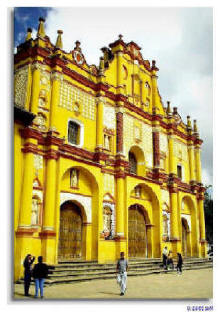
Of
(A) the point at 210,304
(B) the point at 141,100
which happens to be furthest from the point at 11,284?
(B) the point at 141,100

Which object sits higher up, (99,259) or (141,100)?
(141,100)

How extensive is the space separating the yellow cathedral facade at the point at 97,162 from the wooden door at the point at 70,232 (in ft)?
0.11

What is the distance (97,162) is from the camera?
44.9ft

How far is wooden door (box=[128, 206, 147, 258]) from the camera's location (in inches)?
608

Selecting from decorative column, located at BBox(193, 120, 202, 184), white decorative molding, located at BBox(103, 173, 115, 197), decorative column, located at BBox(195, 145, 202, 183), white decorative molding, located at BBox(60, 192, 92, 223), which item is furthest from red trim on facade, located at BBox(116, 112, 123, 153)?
decorative column, located at BBox(195, 145, 202, 183)

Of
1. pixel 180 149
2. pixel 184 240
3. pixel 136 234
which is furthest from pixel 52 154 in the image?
pixel 184 240

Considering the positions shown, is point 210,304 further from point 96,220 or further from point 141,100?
point 141,100

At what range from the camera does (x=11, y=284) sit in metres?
7.50

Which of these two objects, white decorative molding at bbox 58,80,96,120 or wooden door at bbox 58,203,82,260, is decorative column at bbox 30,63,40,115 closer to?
white decorative molding at bbox 58,80,96,120

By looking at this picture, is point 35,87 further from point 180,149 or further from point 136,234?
point 180,149

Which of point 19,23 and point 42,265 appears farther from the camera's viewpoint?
point 19,23

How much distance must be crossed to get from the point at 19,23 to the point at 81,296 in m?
6.59

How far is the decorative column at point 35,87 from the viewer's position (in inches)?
464
